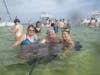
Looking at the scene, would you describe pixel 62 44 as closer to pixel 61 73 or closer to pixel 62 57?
pixel 62 57

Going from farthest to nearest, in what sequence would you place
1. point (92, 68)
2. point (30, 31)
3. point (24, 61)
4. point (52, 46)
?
point (52, 46) → point (30, 31) → point (24, 61) → point (92, 68)

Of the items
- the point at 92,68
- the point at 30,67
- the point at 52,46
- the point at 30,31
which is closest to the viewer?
the point at 92,68

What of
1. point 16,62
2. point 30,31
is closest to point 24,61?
point 16,62

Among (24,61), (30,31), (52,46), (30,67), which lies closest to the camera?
(30,67)

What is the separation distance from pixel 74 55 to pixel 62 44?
0.94 meters

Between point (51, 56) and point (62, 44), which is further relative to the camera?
point (62, 44)

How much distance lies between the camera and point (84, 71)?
8953 millimetres

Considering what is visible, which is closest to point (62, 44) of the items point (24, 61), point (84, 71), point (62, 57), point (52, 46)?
point (52, 46)

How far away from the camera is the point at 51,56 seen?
35.2 feet

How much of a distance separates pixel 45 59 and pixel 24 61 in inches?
27.8

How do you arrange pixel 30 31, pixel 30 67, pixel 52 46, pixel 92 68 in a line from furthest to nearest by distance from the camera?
pixel 52 46, pixel 30 31, pixel 30 67, pixel 92 68

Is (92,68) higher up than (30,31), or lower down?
lower down

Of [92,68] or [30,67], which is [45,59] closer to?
[30,67]

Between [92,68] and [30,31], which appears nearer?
[92,68]
